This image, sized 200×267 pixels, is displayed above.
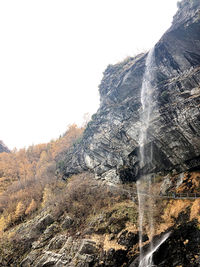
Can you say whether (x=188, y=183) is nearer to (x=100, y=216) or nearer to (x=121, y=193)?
(x=121, y=193)

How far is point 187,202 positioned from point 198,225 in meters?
3.62

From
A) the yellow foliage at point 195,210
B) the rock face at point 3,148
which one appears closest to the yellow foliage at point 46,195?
the yellow foliage at point 195,210

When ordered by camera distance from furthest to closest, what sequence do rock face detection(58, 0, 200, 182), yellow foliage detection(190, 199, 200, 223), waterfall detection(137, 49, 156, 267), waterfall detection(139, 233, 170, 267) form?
waterfall detection(137, 49, 156, 267) → rock face detection(58, 0, 200, 182) → yellow foliage detection(190, 199, 200, 223) → waterfall detection(139, 233, 170, 267)

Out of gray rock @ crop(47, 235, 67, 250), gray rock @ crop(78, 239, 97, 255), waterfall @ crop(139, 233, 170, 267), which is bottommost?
waterfall @ crop(139, 233, 170, 267)

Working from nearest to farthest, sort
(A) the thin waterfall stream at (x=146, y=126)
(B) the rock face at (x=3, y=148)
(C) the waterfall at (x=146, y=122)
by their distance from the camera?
1. (A) the thin waterfall stream at (x=146, y=126)
2. (C) the waterfall at (x=146, y=122)
3. (B) the rock face at (x=3, y=148)

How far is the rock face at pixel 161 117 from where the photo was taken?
2081 centimetres

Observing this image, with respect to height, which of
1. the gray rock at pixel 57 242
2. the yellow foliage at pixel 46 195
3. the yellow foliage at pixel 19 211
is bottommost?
the gray rock at pixel 57 242

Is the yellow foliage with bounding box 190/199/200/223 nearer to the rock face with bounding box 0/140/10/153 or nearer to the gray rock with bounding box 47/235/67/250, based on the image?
the gray rock with bounding box 47/235/67/250

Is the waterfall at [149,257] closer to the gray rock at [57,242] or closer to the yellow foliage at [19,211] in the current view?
the gray rock at [57,242]

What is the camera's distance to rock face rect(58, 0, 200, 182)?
68.3 ft

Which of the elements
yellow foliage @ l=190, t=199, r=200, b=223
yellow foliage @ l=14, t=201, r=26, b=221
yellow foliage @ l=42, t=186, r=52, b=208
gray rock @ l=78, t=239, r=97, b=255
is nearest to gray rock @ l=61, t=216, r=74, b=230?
gray rock @ l=78, t=239, r=97, b=255

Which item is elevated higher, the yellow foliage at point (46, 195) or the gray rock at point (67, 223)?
the yellow foliage at point (46, 195)

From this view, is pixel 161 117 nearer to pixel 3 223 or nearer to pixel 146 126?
pixel 146 126

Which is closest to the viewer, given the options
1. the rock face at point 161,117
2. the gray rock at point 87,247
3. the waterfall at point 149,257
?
the waterfall at point 149,257
